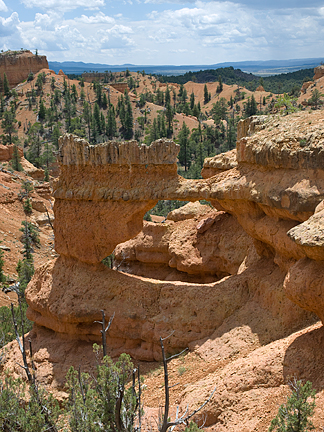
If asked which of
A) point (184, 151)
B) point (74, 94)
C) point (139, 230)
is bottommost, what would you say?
point (184, 151)

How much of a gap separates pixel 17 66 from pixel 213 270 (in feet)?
313

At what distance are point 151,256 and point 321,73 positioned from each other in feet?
232

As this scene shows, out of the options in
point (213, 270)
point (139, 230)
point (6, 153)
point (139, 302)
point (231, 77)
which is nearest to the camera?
point (139, 302)

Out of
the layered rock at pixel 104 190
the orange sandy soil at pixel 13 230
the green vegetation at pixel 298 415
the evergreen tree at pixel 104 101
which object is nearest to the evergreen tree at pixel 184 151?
the orange sandy soil at pixel 13 230

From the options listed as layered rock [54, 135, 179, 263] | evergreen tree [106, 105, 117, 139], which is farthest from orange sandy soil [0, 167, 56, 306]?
evergreen tree [106, 105, 117, 139]

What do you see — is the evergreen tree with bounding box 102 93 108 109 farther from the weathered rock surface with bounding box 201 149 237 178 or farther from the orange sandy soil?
the weathered rock surface with bounding box 201 149 237 178

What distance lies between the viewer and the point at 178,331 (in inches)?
472

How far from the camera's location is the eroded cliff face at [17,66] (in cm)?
9806

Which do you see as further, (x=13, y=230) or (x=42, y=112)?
(x=42, y=112)

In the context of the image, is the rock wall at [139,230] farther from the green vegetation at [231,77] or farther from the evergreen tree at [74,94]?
the green vegetation at [231,77]

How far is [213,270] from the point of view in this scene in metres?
15.4

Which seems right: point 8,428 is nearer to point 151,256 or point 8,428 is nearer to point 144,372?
point 144,372

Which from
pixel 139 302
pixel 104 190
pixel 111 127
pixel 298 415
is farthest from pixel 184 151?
pixel 298 415

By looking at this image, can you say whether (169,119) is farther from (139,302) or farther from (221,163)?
(139,302)
